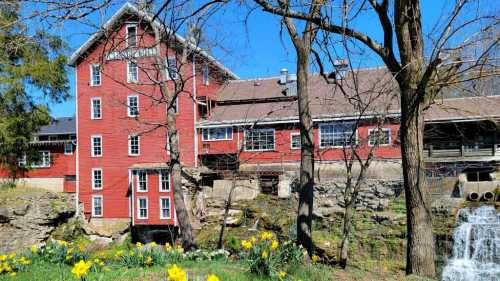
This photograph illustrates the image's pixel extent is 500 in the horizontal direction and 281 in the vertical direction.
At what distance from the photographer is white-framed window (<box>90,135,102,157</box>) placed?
108 ft


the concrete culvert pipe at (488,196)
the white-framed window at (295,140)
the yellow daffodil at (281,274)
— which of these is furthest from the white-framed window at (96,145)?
the yellow daffodil at (281,274)

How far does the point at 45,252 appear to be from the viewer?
7480 millimetres

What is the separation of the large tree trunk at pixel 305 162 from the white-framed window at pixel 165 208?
21.5 metres

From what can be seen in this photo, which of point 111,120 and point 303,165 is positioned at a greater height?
point 111,120

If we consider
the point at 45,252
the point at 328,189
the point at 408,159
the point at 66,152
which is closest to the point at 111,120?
the point at 66,152

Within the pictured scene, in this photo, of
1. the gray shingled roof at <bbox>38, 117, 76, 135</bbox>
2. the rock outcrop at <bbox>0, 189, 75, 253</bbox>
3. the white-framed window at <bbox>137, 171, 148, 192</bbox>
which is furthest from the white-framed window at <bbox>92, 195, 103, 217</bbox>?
the gray shingled roof at <bbox>38, 117, 76, 135</bbox>

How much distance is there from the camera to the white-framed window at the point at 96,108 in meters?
33.2

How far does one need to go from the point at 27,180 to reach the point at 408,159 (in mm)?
34369

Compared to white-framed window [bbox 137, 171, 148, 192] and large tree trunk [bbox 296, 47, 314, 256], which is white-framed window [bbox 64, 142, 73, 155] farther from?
large tree trunk [bbox 296, 47, 314, 256]

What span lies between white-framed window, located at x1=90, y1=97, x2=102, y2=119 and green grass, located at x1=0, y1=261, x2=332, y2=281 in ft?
92.2

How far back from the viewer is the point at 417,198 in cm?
616

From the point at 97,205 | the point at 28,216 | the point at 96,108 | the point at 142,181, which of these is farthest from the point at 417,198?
the point at 96,108

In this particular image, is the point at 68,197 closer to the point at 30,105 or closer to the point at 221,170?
the point at 30,105

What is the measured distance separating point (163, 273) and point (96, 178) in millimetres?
29135
